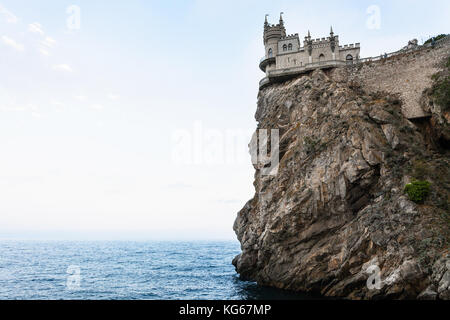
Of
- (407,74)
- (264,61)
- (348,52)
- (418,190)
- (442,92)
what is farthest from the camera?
(264,61)

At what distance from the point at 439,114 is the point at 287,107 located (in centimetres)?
1681

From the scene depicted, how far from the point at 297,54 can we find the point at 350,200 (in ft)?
74.0

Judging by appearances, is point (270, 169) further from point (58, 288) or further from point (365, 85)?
point (58, 288)

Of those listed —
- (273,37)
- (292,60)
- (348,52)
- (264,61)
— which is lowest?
(292,60)

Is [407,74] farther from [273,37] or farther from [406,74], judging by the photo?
[273,37]

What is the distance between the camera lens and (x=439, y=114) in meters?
36.0

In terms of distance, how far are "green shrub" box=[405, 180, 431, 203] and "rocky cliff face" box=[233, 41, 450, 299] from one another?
1.82 ft

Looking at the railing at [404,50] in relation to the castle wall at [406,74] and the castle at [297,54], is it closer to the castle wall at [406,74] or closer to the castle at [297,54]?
the castle wall at [406,74]

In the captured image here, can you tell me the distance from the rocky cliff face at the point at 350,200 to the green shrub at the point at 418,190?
0.55m

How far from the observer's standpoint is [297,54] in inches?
1852

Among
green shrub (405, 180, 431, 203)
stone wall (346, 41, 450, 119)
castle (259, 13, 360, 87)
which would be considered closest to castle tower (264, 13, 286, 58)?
castle (259, 13, 360, 87)

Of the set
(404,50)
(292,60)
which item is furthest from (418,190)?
(292,60)
